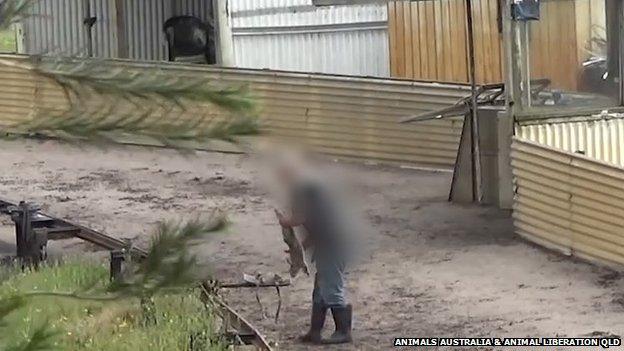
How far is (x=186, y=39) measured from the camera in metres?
23.7

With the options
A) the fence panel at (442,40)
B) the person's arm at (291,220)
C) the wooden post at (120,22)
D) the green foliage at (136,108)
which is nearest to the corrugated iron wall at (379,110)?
the fence panel at (442,40)

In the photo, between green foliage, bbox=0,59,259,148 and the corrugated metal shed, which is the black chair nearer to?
the corrugated metal shed

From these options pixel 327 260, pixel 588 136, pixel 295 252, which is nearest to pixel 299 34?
pixel 588 136

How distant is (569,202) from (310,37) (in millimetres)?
10820

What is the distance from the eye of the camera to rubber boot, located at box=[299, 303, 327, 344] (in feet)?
29.5

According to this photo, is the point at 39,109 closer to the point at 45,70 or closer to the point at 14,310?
the point at 45,70

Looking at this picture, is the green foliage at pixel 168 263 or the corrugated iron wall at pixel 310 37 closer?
the green foliage at pixel 168 263

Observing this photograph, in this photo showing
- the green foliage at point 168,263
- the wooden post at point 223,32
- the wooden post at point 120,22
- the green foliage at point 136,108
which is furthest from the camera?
the wooden post at point 120,22

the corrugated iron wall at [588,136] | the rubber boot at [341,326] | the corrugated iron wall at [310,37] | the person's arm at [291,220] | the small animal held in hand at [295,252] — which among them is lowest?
the rubber boot at [341,326]

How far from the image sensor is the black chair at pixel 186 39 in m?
23.6

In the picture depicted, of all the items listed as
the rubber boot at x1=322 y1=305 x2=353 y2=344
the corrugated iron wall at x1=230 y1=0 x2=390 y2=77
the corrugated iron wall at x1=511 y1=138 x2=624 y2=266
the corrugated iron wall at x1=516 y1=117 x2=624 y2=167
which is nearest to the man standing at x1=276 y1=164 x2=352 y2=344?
the rubber boot at x1=322 y1=305 x2=353 y2=344

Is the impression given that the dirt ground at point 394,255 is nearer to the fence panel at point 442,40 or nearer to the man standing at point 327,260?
the man standing at point 327,260

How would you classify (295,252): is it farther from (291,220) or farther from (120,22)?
(120,22)

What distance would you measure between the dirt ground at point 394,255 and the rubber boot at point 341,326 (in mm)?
92
